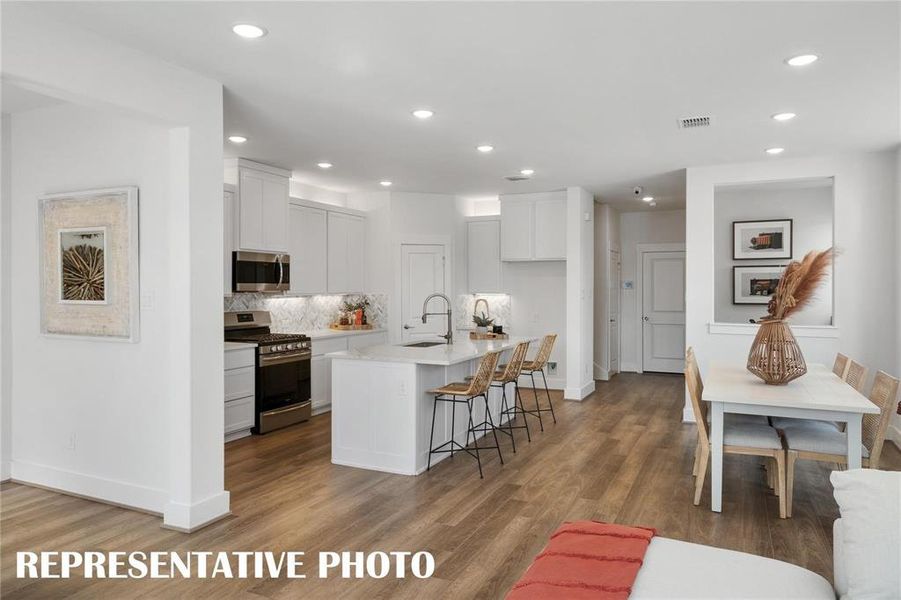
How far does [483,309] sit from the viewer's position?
867cm

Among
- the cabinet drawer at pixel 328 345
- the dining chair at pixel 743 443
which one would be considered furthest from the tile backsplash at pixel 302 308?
the dining chair at pixel 743 443

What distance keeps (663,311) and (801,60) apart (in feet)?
22.2

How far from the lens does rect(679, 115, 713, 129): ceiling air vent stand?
14.5ft

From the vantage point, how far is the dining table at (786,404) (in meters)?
3.37

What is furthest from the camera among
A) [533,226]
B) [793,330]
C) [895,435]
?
[533,226]

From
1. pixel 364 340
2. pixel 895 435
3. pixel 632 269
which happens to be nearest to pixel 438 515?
pixel 364 340

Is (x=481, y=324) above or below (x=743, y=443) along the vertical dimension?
above

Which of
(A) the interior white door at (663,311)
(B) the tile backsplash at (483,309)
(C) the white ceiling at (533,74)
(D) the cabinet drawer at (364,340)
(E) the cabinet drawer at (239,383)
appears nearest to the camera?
(C) the white ceiling at (533,74)

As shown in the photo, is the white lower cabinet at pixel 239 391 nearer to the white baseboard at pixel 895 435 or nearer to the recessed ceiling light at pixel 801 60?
the recessed ceiling light at pixel 801 60

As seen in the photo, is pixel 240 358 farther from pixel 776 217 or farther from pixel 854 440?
pixel 776 217

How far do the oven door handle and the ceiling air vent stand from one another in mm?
4168

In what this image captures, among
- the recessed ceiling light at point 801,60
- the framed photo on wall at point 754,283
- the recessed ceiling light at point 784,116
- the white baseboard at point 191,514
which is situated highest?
the recessed ceiling light at point 784,116

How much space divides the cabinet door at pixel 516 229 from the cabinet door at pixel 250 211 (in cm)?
336

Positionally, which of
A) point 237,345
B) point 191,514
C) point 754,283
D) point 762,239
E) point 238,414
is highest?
point 762,239
